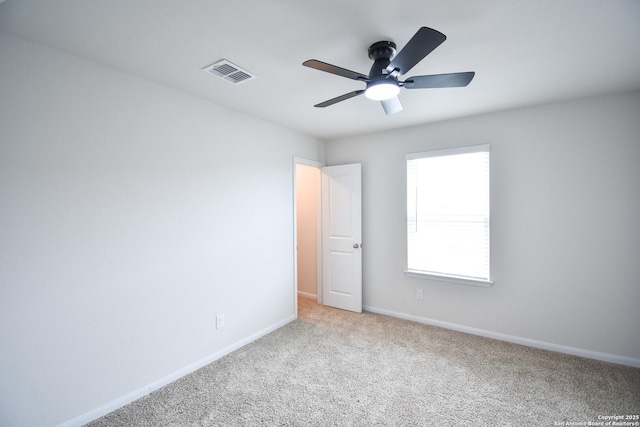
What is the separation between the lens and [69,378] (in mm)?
1933

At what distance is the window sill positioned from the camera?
129 inches

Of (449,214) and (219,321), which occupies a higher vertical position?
(449,214)

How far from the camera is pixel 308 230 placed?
482 cm

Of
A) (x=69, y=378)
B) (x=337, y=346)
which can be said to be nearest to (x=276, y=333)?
(x=337, y=346)

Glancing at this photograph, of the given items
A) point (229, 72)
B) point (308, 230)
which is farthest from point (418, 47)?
point (308, 230)

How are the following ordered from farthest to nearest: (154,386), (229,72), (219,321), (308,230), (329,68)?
(308,230)
(219,321)
(154,386)
(229,72)
(329,68)

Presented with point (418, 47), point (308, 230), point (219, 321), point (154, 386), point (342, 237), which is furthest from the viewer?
point (308, 230)

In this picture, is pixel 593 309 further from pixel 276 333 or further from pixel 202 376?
pixel 202 376

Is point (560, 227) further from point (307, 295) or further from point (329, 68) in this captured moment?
point (307, 295)

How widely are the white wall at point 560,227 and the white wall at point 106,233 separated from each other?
252 centimetres

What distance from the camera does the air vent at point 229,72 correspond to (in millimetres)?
2123

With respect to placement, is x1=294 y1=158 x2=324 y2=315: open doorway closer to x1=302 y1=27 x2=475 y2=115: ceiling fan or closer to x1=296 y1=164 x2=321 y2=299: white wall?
x1=296 y1=164 x2=321 y2=299: white wall

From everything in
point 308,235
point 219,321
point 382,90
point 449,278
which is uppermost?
point 382,90

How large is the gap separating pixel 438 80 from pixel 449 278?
8.03ft
